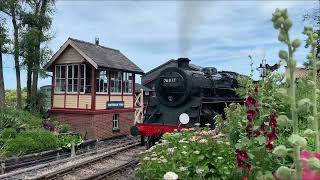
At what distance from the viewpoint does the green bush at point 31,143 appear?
13.7 metres

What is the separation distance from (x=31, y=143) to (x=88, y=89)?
7.19 meters

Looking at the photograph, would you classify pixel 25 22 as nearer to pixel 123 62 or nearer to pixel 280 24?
pixel 123 62

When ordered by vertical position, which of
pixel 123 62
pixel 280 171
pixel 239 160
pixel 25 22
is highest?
pixel 25 22

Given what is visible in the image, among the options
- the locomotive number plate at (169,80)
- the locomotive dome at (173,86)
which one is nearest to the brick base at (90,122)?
the locomotive dome at (173,86)

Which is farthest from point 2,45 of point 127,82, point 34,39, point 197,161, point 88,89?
point 197,161

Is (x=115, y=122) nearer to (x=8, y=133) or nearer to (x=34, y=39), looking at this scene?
(x=34, y=39)

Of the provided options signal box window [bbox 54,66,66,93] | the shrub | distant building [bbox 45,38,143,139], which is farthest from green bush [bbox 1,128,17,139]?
the shrub

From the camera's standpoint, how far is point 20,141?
555 inches

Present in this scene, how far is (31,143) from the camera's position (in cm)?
1433

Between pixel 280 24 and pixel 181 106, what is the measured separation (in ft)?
38.5

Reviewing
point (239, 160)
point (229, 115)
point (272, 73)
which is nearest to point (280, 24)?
point (239, 160)

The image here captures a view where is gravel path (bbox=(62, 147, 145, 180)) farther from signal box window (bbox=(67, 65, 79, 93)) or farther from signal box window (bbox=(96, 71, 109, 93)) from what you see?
signal box window (bbox=(67, 65, 79, 93))

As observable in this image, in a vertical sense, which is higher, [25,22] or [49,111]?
[25,22]

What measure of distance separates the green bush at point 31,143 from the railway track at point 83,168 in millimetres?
1205
